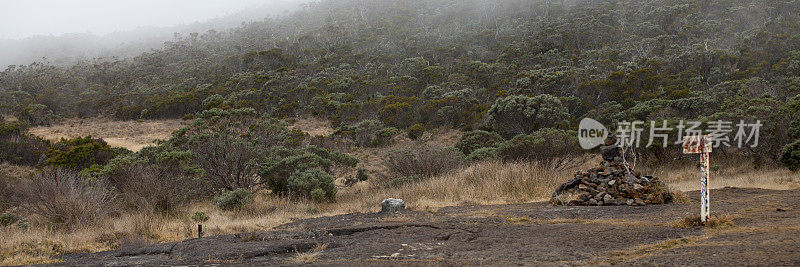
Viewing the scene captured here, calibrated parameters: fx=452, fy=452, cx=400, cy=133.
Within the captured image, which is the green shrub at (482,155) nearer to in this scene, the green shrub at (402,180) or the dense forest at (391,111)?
the dense forest at (391,111)

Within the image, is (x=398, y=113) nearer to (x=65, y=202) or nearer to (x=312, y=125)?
(x=312, y=125)

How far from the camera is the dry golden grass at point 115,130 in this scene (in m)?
27.4

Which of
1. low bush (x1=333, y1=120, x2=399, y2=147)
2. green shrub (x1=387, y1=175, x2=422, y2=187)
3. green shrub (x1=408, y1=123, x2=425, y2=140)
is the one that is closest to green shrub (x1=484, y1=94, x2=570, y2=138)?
green shrub (x1=408, y1=123, x2=425, y2=140)

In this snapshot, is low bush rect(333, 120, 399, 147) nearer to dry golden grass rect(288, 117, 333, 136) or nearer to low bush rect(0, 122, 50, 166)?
dry golden grass rect(288, 117, 333, 136)

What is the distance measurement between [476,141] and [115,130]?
81.0 feet

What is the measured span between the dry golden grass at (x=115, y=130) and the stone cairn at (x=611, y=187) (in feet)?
81.6

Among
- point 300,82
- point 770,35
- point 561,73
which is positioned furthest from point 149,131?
point 770,35

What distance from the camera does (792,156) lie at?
1215 centimetres

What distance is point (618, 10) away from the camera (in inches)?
1757

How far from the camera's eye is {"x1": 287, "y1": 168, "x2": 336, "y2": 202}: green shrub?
11651mm

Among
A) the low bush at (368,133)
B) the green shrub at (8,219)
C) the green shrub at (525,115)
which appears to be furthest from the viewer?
the low bush at (368,133)

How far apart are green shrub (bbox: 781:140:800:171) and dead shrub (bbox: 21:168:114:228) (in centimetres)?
1623

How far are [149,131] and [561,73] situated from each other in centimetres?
2753

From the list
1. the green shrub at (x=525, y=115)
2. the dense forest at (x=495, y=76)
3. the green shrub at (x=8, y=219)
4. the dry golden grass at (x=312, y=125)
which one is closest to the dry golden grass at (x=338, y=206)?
the green shrub at (x=8, y=219)
